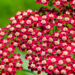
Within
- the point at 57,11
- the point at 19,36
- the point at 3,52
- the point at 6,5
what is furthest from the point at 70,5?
the point at 6,5

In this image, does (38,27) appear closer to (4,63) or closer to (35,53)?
(35,53)

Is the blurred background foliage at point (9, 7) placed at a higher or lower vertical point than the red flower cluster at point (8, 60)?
higher

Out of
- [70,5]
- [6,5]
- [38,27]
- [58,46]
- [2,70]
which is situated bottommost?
[2,70]

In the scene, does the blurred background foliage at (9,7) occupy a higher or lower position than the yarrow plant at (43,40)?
higher

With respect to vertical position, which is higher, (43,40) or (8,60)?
(43,40)

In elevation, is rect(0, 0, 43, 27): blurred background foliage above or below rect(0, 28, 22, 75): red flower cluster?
above

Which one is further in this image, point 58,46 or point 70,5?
point 70,5

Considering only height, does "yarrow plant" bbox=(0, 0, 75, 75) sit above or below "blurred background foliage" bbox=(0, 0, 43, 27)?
below

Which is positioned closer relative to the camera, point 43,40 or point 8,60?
point 8,60
